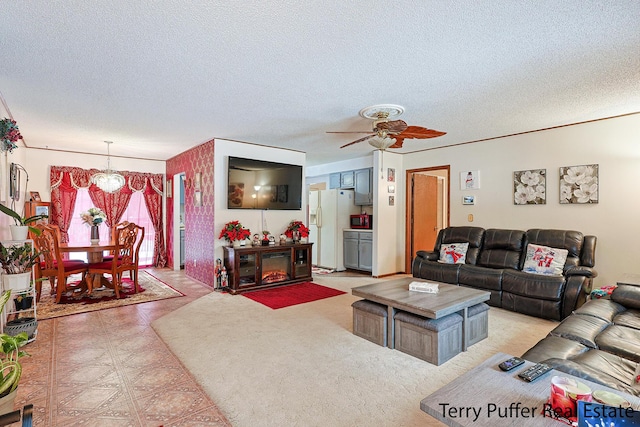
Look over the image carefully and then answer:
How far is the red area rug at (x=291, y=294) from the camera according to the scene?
4441 mm

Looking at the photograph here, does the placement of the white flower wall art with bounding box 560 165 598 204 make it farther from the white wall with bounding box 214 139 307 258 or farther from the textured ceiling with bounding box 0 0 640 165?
the white wall with bounding box 214 139 307 258

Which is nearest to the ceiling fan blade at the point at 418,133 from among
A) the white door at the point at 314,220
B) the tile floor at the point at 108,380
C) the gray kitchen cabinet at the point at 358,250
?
the gray kitchen cabinet at the point at 358,250

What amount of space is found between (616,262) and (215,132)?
216 inches

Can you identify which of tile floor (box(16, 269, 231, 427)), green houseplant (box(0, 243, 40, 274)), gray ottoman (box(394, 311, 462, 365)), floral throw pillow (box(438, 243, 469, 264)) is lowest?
tile floor (box(16, 269, 231, 427))

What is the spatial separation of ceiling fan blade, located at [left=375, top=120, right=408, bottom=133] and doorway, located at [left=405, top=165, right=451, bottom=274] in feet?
8.88

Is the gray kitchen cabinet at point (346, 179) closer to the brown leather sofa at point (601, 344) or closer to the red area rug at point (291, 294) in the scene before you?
the red area rug at point (291, 294)

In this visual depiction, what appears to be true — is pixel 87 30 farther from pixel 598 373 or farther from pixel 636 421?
pixel 598 373

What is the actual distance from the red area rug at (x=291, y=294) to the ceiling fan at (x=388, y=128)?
91.4 inches

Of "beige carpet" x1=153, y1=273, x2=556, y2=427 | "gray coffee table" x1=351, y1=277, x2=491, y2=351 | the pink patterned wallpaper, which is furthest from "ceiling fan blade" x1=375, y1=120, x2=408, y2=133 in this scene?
the pink patterned wallpaper

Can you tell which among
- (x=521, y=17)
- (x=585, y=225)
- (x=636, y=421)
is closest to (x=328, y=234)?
(x=585, y=225)

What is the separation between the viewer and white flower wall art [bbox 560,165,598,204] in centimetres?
416

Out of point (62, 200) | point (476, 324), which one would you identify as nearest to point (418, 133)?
point (476, 324)

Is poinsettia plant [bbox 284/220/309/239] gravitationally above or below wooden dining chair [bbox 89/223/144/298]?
above

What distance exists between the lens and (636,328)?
2334 millimetres
